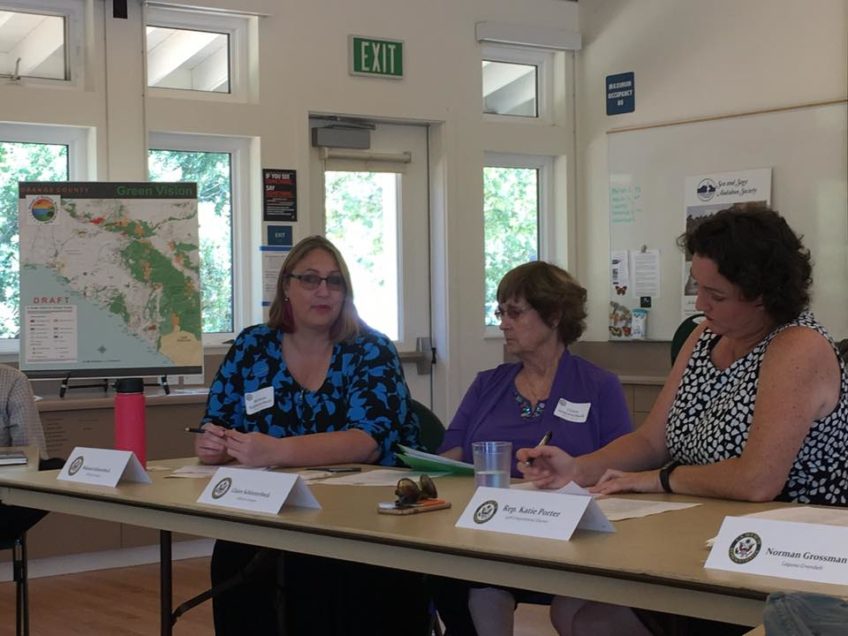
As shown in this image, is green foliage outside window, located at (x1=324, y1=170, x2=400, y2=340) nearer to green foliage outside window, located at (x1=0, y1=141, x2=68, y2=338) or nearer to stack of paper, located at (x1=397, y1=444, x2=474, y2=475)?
green foliage outside window, located at (x1=0, y1=141, x2=68, y2=338)

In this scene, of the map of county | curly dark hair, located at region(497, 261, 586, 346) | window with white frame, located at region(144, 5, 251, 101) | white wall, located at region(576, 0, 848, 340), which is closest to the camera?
curly dark hair, located at region(497, 261, 586, 346)

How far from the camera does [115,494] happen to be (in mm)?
2592

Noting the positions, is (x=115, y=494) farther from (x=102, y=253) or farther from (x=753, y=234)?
(x=102, y=253)

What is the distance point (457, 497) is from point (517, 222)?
494cm

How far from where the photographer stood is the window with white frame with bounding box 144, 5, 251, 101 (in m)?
6.04

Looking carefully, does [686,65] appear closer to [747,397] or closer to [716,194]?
[716,194]

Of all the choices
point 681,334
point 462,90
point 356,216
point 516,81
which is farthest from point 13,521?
point 516,81

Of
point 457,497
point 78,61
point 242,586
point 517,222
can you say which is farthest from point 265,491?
point 517,222

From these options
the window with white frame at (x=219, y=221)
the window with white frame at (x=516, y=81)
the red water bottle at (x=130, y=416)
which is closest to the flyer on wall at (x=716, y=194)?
the window with white frame at (x=516, y=81)

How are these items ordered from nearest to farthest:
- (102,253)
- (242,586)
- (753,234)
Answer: (753,234)
(242,586)
(102,253)

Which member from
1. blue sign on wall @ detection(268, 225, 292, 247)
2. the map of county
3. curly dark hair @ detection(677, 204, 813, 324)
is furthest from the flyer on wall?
curly dark hair @ detection(677, 204, 813, 324)

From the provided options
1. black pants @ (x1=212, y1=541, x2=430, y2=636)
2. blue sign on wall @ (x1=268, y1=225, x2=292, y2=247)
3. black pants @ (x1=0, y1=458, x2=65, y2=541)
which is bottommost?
black pants @ (x1=212, y1=541, x2=430, y2=636)

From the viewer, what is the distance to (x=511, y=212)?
7.24 metres

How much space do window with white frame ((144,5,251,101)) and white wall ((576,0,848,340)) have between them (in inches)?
81.9
